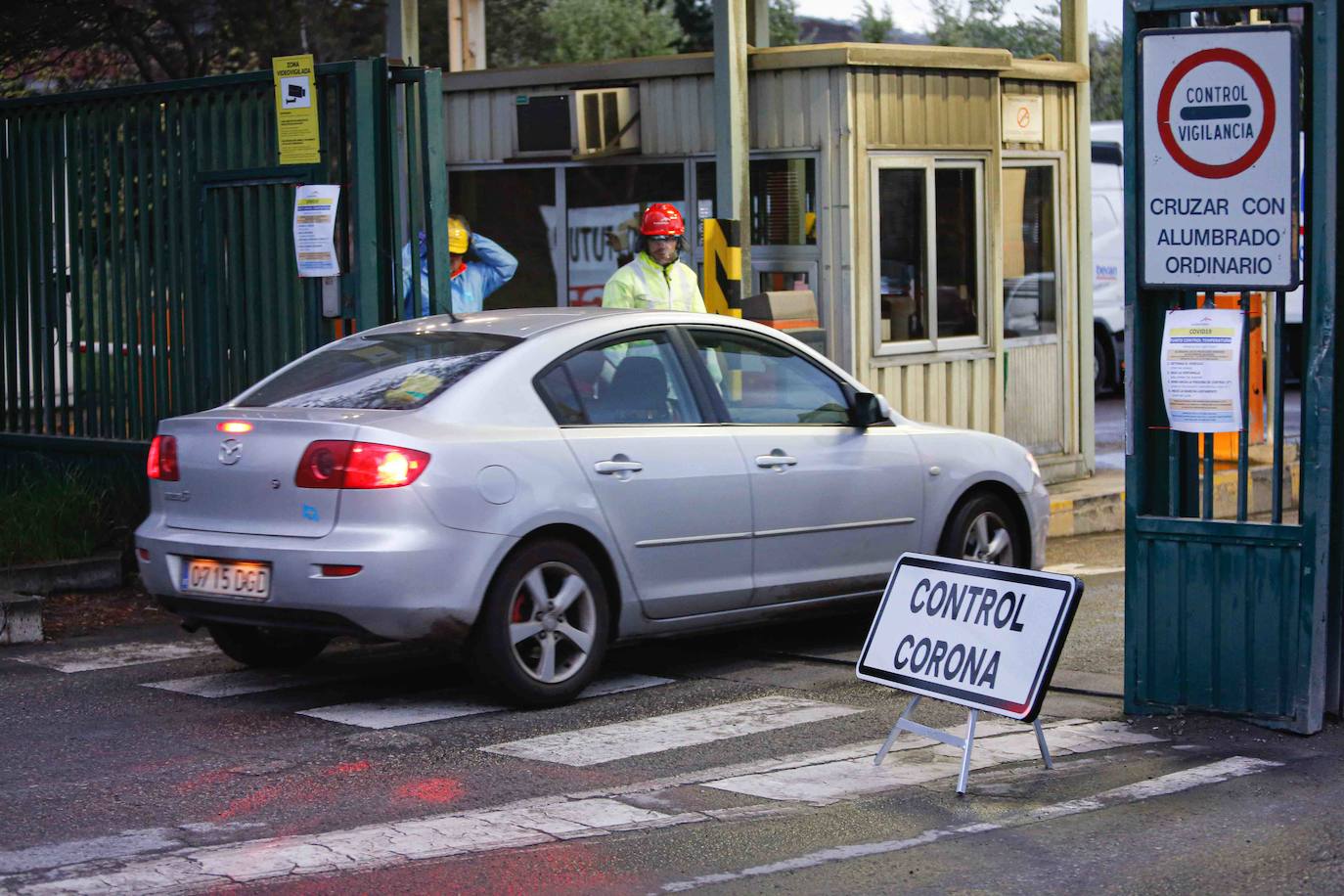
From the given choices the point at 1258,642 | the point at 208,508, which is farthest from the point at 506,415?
the point at 1258,642

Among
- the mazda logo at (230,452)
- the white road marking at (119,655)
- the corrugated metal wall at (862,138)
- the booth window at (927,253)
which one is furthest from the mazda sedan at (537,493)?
the booth window at (927,253)

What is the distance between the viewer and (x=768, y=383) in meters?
9.05

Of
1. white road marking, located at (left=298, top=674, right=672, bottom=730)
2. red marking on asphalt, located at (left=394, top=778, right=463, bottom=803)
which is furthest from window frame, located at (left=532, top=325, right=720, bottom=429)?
red marking on asphalt, located at (left=394, top=778, right=463, bottom=803)

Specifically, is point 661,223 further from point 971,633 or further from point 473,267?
point 971,633

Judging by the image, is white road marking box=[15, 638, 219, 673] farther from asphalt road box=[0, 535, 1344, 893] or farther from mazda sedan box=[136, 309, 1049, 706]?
mazda sedan box=[136, 309, 1049, 706]

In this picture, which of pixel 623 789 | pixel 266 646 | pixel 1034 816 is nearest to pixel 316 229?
pixel 266 646

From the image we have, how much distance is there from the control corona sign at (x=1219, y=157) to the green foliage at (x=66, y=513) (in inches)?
246

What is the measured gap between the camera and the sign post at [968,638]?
22.1ft

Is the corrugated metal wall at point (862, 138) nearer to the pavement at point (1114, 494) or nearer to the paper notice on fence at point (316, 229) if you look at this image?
the pavement at point (1114, 494)

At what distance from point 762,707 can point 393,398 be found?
6.24 ft

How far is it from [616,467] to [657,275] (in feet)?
12.6

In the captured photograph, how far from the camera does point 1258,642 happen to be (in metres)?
7.33

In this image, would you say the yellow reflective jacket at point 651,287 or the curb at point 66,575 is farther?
the yellow reflective jacket at point 651,287

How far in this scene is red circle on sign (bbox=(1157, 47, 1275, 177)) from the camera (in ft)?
23.4
